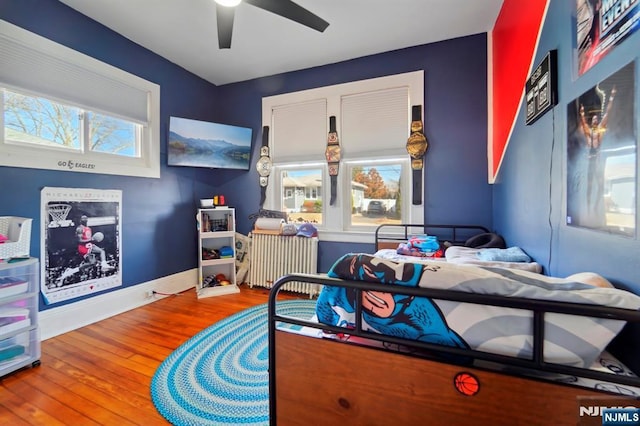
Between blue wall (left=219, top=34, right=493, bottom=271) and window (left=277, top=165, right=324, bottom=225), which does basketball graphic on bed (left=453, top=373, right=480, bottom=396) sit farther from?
window (left=277, top=165, right=324, bottom=225)

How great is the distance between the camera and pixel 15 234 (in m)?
1.79

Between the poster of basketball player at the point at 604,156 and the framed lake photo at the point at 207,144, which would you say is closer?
the poster of basketball player at the point at 604,156

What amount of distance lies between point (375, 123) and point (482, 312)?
267cm

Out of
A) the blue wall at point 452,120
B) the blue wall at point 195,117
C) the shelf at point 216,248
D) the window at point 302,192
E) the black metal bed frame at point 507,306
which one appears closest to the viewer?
the black metal bed frame at point 507,306

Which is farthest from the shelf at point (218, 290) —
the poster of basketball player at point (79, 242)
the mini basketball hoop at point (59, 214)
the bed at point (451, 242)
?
the bed at point (451, 242)

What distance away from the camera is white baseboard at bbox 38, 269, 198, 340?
2141 millimetres

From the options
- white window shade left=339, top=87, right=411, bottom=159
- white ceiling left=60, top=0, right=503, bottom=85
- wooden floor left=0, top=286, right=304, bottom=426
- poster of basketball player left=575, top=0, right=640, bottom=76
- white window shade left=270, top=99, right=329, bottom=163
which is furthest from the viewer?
white window shade left=270, top=99, right=329, bottom=163

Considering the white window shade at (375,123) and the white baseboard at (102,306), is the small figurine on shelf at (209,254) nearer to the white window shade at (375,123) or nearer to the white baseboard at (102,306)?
the white baseboard at (102,306)

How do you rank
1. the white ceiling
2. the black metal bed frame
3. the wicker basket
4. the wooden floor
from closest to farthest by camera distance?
the black metal bed frame → the wooden floor → the wicker basket → the white ceiling

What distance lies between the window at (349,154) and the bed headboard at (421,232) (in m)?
0.11

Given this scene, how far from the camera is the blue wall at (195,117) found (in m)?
2.12

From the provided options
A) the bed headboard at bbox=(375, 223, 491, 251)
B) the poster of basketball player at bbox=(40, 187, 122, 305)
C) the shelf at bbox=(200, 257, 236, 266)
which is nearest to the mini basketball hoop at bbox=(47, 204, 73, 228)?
the poster of basketball player at bbox=(40, 187, 122, 305)

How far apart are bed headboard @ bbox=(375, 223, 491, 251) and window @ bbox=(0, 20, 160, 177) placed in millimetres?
2719

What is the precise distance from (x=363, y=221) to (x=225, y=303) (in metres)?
1.85
